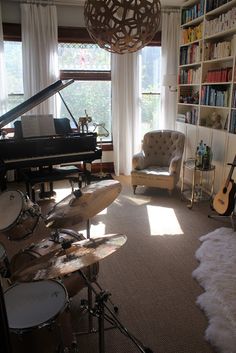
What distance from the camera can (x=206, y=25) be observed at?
14.5 ft

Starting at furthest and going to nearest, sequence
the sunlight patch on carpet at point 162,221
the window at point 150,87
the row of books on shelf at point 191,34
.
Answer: the window at point 150,87 → the row of books on shelf at point 191,34 → the sunlight patch on carpet at point 162,221

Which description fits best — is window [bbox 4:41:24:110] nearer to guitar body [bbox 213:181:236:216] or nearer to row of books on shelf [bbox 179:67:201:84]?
row of books on shelf [bbox 179:67:201:84]

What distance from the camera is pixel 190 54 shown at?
4973mm

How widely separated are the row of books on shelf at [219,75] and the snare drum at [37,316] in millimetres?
3563

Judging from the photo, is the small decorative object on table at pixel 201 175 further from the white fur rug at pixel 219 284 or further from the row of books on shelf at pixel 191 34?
the row of books on shelf at pixel 191 34

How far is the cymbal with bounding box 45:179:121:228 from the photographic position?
1.94 metres

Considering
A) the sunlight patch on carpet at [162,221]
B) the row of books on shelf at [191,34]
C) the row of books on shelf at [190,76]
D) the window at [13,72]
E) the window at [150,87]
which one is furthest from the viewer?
the window at [150,87]

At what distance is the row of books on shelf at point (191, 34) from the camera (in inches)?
183

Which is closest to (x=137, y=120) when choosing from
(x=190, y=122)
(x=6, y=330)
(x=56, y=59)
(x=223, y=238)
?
(x=190, y=122)

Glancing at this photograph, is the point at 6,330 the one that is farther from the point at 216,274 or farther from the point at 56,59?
the point at 56,59

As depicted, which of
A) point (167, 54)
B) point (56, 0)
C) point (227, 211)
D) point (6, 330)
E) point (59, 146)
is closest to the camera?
point (6, 330)

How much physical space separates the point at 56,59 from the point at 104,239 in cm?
429

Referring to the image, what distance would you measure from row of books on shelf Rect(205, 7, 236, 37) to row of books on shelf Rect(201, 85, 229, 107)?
2.45 feet

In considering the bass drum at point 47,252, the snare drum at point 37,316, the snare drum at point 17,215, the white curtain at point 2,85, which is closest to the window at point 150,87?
the white curtain at point 2,85
